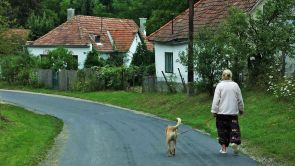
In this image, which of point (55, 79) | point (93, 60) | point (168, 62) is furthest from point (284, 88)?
point (93, 60)

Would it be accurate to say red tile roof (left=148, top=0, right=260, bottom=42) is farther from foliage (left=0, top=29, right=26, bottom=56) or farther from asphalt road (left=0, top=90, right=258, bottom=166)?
foliage (left=0, top=29, right=26, bottom=56)

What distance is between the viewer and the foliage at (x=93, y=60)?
49.2 metres

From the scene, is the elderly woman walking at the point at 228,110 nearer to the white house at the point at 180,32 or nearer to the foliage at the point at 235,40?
the foliage at the point at 235,40

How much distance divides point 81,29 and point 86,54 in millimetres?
3683

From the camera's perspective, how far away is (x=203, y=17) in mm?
36531

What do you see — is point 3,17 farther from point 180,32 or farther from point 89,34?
point 89,34

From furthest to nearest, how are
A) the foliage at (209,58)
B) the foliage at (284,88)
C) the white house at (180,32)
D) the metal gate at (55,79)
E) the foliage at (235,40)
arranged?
the metal gate at (55,79)
the white house at (180,32)
the foliage at (209,58)
the foliage at (235,40)
the foliage at (284,88)

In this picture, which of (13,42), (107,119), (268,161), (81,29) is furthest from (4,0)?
(81,29)

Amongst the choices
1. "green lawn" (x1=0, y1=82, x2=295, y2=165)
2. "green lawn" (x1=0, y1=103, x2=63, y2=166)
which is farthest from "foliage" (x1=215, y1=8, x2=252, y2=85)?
"green lawn" (x1=0, y1=103, x2=63, y2=166)

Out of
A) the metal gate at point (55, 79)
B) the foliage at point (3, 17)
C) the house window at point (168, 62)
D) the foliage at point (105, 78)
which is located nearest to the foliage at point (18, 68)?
the metal gate at point (55, 79)

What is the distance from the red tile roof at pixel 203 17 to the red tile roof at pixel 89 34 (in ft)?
42.6

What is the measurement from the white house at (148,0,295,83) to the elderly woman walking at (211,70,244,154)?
66.0 feet

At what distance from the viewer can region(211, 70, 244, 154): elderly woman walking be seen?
41.9 ft

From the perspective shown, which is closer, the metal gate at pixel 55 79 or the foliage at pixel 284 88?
the foliage at pixel 284 88
